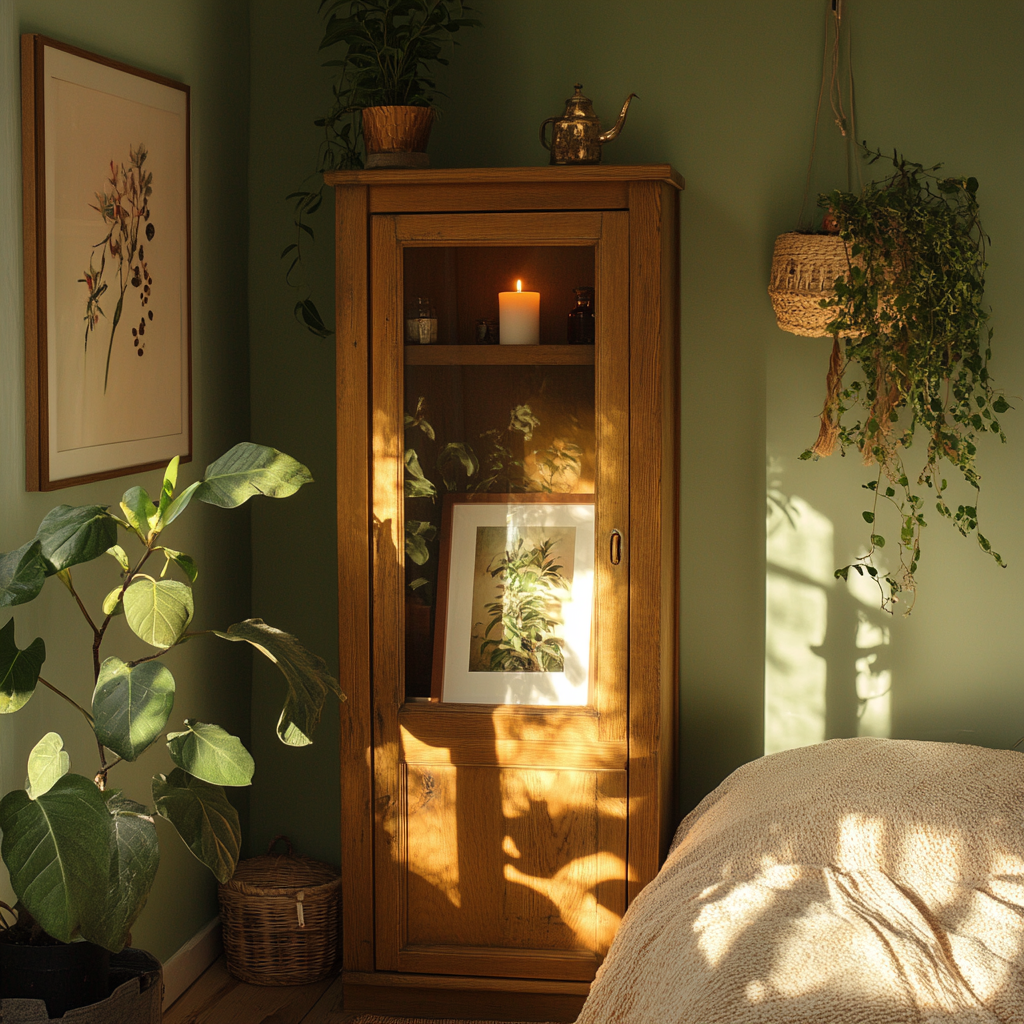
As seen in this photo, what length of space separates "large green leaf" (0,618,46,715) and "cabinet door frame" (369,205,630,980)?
83 cm

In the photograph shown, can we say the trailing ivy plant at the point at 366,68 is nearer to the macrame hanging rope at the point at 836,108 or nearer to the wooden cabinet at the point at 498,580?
the wooden cabinet at the point at 498,580

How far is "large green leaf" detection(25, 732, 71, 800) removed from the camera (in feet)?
4.96

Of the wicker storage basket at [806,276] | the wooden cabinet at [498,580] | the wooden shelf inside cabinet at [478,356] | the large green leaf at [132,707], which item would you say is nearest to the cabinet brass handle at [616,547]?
the wooden cabinet at [498,580]

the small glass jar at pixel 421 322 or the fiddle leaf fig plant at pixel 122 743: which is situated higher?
the small glass jar at pixel 421 322

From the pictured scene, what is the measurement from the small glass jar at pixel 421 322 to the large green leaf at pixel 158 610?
0.84 metres

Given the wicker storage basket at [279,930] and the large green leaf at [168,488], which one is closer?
the large green leaf at [168,488]

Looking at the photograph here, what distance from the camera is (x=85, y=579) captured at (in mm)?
2000

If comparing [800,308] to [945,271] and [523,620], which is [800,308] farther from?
[523,620]

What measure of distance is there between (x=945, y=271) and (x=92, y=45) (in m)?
1.67

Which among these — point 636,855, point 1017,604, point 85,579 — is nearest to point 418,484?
point 85,579

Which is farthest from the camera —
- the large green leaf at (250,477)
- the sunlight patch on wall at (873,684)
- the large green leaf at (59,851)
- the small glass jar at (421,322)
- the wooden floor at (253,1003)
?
the sunlight patch on wall at (873,684)

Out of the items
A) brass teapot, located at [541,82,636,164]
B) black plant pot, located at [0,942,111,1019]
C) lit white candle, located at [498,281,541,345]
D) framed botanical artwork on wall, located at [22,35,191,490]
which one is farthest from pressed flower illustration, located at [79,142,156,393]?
black plant pot, located at [0,942,111,1019]

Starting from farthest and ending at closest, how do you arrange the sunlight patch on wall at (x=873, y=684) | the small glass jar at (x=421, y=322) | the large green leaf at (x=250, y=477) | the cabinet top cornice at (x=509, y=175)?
the sunlight patch on wall at (x=873, y=684)
the small glass jar at (x=421, y=322)
the cabinet top cornice at (x=509, y=175)
the large green leaf at (x=250, y=477)

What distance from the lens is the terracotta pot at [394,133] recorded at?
223 cm
